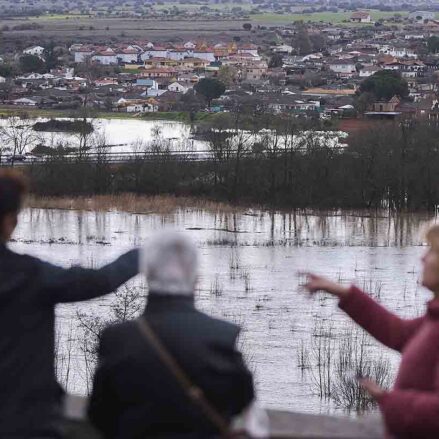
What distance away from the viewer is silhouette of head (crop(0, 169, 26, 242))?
2004 mm

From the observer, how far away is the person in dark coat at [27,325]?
200 cm

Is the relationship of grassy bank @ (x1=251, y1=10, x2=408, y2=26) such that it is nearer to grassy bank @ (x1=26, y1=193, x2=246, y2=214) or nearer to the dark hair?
grassy bank @ (x1=26, y1=193, x2=246, y2=214)

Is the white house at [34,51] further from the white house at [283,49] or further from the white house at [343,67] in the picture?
the white house at [343,67]

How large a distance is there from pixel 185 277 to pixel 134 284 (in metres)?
8.57

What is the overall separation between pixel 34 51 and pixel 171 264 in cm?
4775

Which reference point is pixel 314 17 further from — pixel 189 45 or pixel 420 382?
pixel 420 382

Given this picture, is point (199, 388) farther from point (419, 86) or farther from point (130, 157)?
point (419, 86)

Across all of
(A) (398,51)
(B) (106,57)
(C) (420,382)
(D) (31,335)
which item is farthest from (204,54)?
(C) (420,382)

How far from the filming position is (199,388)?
1.80 meters

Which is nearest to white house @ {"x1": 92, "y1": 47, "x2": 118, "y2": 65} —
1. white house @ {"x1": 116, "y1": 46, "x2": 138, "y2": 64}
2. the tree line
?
white house @ {"x1": 116, "y1": 46, "x2": 138, "y2": 64}

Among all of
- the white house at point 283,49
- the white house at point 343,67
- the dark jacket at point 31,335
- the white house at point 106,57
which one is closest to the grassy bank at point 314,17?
the white house at point 283,49

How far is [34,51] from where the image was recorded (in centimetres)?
4878

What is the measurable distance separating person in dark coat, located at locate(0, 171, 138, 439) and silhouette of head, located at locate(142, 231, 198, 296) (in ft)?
0.96

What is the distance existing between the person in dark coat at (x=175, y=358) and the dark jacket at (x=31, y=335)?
211mm
